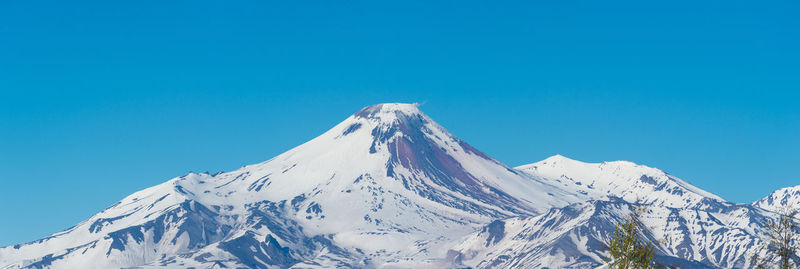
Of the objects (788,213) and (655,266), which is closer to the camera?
(655,266)

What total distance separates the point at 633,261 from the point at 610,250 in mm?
1031

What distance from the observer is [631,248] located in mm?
47969

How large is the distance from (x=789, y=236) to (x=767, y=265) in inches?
65.1

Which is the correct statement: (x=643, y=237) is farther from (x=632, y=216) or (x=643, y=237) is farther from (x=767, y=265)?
(x=767, y=265)

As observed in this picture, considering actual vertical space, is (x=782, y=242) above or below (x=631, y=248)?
above

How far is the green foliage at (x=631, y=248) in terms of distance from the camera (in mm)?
47350

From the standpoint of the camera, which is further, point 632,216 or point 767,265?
point 767,265

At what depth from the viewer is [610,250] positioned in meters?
47.7

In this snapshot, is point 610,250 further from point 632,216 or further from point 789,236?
point 789,236

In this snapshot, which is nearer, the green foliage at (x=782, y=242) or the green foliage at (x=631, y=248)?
the green foliage at (x=631, y=248)

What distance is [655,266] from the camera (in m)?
47.5

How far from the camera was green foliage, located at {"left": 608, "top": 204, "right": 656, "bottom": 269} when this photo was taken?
47350 millimetres

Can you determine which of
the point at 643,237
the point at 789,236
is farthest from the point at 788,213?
the point at 643,237

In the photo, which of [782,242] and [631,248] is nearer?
[631,248]
